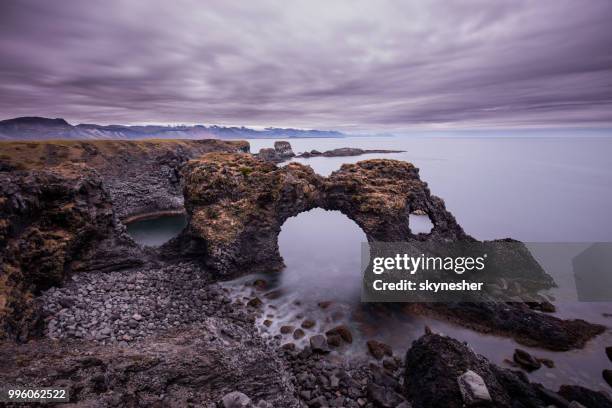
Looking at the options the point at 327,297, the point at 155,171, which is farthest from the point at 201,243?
the point at 155,171

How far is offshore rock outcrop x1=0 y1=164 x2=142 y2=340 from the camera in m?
18.4

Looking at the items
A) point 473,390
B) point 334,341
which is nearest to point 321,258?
point 334,341

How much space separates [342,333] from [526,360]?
Answer: 42.8ft

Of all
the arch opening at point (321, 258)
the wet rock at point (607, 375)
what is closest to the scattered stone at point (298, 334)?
the arch opening at point (321, 258)

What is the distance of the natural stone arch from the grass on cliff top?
40.7m

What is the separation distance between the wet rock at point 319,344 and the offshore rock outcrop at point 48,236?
1734 cm

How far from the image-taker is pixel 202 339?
1683cm

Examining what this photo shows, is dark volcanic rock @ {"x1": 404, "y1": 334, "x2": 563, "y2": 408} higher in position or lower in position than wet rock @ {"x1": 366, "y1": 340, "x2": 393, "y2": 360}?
higher

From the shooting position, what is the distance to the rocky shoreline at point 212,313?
13414 mm

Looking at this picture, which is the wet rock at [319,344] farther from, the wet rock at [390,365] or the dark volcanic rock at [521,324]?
the dark volcanic rock at [521,324]

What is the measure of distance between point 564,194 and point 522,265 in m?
99.1

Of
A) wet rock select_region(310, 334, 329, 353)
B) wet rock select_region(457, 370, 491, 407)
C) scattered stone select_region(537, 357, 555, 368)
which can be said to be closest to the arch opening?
wet rock select_region(310, 334, 329, 353)

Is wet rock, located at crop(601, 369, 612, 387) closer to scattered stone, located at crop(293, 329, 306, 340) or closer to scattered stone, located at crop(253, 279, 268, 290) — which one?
scattered stone, located at crop(293, 329, 306, 340)

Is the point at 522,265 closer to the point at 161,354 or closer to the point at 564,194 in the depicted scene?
the point at 161,354
